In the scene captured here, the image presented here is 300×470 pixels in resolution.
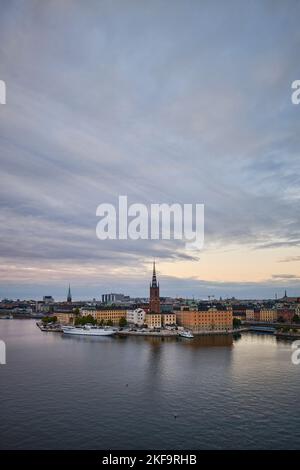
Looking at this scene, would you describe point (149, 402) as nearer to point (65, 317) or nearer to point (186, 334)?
point (186, 334)

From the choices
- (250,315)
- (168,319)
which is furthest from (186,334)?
(250,315)

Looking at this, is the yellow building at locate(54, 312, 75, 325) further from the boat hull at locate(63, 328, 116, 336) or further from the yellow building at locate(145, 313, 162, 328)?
the yellow building at locate(145, 313, 162, 328)

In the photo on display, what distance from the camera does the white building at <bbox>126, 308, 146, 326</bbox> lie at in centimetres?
5838

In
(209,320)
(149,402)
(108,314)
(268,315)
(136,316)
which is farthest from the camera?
(268,315)

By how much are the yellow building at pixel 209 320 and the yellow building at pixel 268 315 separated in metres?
16.3

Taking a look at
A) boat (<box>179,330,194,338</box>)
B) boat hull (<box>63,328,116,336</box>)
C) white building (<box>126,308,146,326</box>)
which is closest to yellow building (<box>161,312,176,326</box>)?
white building (<box>126,308,146,326</box>)

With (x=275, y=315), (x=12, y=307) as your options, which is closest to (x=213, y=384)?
(x=275, y=315)

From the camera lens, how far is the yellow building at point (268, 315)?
220 feet

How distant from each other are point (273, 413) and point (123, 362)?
13175 mm

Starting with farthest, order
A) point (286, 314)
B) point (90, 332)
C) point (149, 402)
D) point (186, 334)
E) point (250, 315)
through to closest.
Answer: point (250, 315) → point (286, 314) → point (90, 332) → point (186, 334) → point (149, 402)

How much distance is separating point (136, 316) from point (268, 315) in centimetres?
2370

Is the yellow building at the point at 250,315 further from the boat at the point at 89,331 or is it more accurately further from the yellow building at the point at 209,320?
the boat at the point at 89,331

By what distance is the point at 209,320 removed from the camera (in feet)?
174
